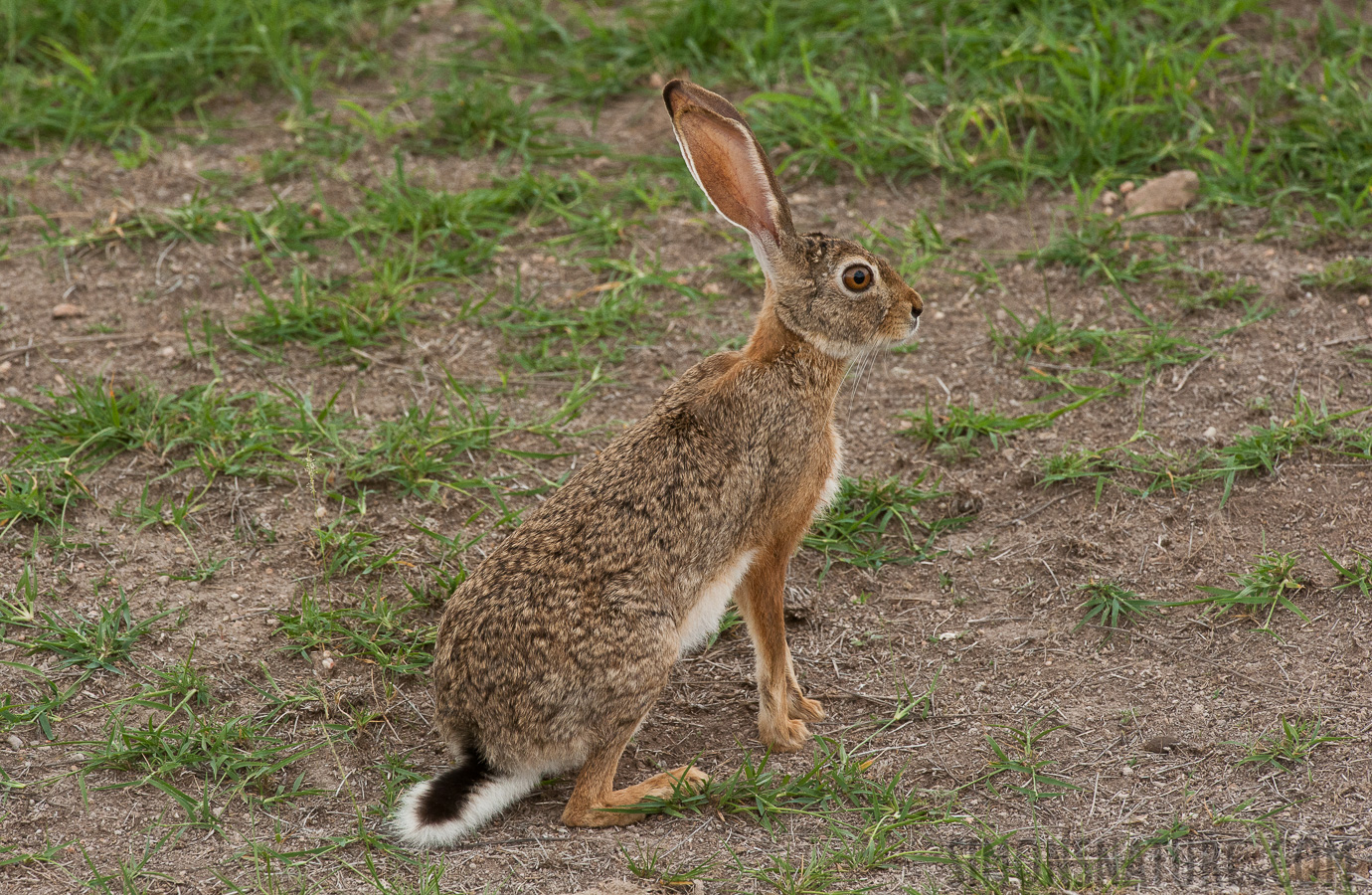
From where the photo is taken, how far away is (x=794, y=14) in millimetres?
7457

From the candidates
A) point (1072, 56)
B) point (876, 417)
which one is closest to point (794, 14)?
point (1072, 56)

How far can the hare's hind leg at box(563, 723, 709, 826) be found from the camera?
158 inches

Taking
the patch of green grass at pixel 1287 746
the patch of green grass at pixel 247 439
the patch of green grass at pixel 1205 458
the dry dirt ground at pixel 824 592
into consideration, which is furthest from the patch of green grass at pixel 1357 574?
the patch of green grass at pixel 247 439

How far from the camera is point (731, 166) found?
14.4ft

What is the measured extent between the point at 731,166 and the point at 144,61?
4.29m

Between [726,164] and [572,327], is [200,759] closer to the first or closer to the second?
[726,164]

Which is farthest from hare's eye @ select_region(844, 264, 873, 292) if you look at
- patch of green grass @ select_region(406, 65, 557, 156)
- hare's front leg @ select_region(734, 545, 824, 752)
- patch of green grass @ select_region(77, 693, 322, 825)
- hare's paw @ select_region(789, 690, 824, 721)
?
patch of green grass @ select_region(406, 65, 557, 156)

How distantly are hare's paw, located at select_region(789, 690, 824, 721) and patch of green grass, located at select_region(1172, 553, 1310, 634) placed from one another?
1.24 meters

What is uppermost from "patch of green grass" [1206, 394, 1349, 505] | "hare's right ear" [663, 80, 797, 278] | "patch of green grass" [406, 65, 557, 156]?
"hare's right ear" [663, 80, 797, 278]

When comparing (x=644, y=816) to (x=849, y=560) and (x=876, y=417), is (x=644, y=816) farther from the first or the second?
(x=876, y=417)

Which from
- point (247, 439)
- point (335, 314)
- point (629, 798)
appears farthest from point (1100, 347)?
point (247, 439)

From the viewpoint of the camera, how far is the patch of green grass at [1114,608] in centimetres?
468

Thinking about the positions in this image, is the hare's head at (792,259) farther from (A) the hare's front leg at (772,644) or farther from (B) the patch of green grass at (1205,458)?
(B) the patch of green grass at (1205,458)

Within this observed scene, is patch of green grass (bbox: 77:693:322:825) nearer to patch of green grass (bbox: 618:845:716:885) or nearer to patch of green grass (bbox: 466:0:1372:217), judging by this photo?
patch of green grass (bbox: 618:845:716:885)
